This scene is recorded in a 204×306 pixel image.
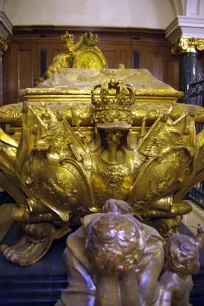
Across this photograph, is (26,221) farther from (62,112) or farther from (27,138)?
(62,112)

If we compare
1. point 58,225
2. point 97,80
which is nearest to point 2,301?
point 58,225

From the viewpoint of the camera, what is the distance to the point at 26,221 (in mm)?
2027

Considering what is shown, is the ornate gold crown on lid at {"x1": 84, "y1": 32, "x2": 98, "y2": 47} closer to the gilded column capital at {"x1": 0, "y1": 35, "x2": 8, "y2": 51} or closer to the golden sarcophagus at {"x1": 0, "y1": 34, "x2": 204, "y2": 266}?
the golden sarcophagus at {"x1": 0, "y1": 34, "x2": 204, "y2": 266}

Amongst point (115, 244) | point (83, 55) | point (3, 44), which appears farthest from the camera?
point (3, 44)

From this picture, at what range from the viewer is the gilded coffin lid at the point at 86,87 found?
2.43m

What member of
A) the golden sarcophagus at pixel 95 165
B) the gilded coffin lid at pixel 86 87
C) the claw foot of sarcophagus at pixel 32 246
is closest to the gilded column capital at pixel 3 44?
the gilded coffin lid at pixel 86 87

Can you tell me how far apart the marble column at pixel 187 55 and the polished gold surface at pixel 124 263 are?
15.2 feet

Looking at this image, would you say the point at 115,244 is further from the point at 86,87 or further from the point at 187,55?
the point at 187,55

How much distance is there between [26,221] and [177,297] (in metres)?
1.01

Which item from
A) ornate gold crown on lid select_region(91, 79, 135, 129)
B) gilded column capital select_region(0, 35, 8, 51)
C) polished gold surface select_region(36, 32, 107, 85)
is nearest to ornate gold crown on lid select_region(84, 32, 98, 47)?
polished gold surface select_region(36, 32, 107, 85)

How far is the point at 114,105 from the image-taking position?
6.03ft

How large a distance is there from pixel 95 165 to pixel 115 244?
1.02 meters

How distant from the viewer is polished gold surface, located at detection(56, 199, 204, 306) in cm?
92

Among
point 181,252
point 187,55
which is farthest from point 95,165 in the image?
point 187,55
